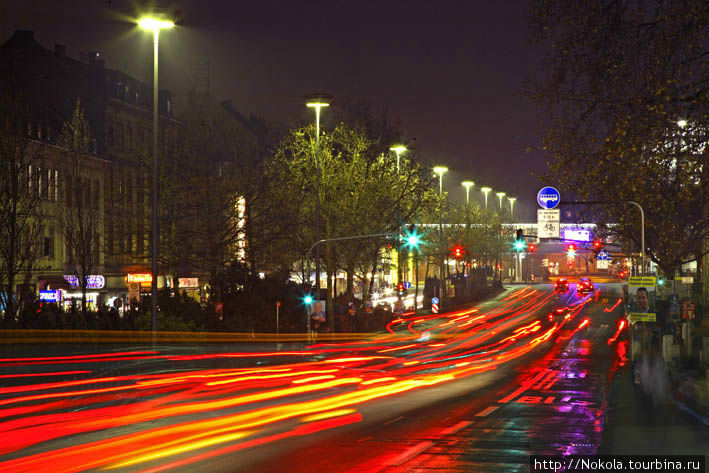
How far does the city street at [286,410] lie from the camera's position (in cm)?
1291

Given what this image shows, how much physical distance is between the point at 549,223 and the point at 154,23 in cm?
2524

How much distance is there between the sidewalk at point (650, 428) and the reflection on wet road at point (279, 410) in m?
0.42

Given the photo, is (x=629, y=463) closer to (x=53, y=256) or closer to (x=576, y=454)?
(x=576, y=454)

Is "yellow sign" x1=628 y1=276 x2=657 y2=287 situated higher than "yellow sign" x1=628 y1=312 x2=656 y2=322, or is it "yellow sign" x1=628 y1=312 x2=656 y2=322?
"yellow sign" x1=628 y1=276 x2=657 y2=287

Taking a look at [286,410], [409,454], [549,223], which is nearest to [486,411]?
[286,410]

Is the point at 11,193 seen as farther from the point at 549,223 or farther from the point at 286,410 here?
the point at 549,223

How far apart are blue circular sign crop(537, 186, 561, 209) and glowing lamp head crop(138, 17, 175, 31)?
1420 cm

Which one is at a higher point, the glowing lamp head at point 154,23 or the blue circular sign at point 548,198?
the glowing lamp head at point 154,23

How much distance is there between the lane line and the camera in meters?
15.9

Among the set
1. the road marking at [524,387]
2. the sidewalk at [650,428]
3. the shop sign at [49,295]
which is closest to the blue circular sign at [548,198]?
the road marking at [524,387]

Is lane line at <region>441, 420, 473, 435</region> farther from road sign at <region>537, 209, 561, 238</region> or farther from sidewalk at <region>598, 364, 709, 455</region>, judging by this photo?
road sign at <region>537, 209, 561, 238</region>

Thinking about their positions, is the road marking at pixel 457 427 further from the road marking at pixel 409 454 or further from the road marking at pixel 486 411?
the road marking at pixel 409 454

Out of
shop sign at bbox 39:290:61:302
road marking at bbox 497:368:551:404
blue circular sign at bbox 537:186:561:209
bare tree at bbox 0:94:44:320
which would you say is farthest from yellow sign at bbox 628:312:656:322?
shop sign at bbox 39:290:61:302

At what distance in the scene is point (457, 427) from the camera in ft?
54.5
